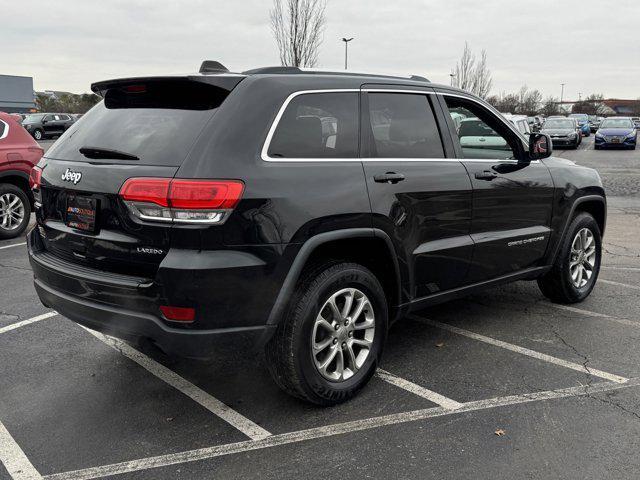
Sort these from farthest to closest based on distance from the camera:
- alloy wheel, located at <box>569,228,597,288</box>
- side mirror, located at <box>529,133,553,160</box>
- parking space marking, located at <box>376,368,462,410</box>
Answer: alloy wheel, located at <box>569,228,597,288</box> → side mirror, located at <box>529,133,553,160</box> → parking space marking, located at <box>376,368,462,410</box>

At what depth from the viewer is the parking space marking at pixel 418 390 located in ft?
11.4

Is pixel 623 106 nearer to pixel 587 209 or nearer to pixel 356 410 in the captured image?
pixel 587 209

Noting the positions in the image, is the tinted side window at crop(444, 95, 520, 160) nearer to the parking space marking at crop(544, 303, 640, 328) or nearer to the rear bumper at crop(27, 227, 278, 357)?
the parking space marking at crop(544, 303, 640, 328)

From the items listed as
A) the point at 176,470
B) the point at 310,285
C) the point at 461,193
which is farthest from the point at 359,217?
the point at 176,470

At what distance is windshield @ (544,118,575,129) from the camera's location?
96.1 ft

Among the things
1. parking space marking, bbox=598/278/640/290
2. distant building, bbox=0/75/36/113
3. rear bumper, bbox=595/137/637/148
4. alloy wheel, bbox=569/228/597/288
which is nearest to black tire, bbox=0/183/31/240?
alloy wheel, bbox=569/228/597/288

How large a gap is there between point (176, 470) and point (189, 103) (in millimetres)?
1802

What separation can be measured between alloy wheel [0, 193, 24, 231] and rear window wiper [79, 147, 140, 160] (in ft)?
18.6

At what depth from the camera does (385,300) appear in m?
3.60

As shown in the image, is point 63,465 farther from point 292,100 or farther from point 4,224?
point 4,224

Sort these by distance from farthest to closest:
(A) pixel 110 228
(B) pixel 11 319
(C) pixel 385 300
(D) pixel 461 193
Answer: (B) pixel 11 319 < (D) pixel 461 193 < (C) pixel 385 300 < (A) pixel 110 228

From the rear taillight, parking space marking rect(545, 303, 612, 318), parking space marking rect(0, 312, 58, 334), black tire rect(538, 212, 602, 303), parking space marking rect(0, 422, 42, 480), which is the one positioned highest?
the rear taillight

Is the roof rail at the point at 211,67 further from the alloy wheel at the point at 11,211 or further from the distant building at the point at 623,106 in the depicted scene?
the distant building at the point at 623,106

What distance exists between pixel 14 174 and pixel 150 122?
19.7 feet
